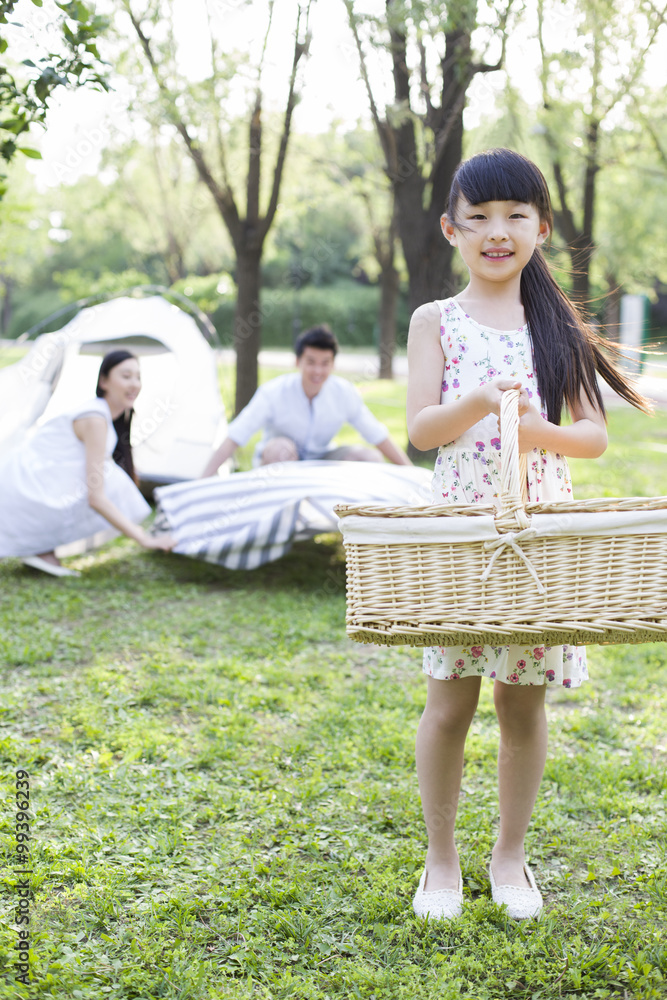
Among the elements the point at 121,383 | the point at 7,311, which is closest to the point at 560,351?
the point at 121,383

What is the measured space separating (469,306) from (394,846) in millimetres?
1236

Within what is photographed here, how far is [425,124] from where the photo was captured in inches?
253

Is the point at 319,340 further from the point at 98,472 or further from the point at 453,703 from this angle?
the point at 453,703

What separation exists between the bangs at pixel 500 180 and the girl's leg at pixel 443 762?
920 mm

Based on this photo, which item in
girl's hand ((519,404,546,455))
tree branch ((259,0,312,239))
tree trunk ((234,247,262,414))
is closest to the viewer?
girl's hand ((519,404,546,455))

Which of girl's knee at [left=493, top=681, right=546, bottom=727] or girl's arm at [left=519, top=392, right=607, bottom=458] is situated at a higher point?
girl's arm at [left=519, top=392, right=607, bottom=458]

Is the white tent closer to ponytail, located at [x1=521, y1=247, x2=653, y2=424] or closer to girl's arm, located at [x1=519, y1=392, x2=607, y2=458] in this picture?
ponytail, located at [x1=521, y1=247, x2=653, y2=424]

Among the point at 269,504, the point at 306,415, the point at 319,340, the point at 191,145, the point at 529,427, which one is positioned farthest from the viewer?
the point at 191,145

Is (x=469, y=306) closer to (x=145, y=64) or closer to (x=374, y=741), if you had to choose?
(x=374, y=741)

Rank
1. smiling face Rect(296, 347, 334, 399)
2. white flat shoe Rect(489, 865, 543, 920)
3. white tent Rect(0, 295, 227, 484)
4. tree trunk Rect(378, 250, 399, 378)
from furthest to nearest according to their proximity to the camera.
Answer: tree trunk Rect(378, 250, 399, 378) → white tent Rect(0, 295, 227, 484) → smiling face Rect(296, 347, 334, 399) → white flat shoe Rect(489, 865, 543, 920)

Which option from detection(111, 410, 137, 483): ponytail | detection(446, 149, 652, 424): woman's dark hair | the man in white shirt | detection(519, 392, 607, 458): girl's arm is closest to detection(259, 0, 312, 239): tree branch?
the man in white shirt

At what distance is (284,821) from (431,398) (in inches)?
43.9

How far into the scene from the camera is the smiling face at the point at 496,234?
1622mm

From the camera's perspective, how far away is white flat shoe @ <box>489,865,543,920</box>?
1.78m
